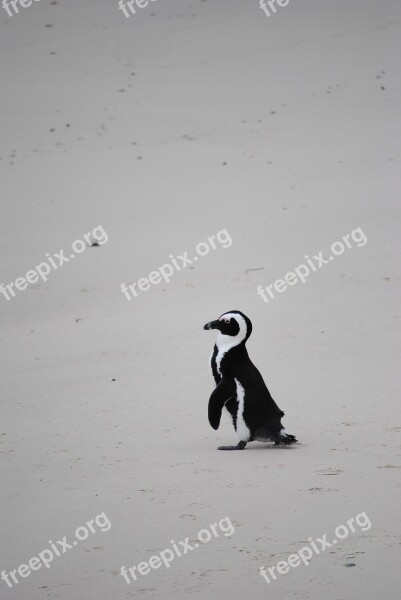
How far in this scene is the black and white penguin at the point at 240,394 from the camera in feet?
17.5

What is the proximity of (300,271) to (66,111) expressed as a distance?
4.93 meters

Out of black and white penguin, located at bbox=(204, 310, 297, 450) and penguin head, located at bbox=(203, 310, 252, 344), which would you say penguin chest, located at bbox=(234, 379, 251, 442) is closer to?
black and white penguin, located at bbox=(204, 310, 297, 450)

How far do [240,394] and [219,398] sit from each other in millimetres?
123

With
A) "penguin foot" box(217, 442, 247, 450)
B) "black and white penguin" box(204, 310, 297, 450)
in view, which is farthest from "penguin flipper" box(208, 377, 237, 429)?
"penguin foot" box(217, 442, 247, 450)

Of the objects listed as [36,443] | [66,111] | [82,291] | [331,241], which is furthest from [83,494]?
[66,111]


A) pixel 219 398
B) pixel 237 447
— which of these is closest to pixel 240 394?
pixel 219 398

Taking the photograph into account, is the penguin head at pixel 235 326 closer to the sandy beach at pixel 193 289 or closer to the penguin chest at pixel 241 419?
the penguin chest at pixel 241 419

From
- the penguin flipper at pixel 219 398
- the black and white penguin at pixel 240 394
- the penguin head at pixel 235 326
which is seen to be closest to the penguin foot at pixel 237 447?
the black and white penguin at pixel 240 394

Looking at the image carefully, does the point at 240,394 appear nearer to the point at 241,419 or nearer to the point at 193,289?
the point at 241,419

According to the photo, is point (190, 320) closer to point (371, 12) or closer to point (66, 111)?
point (66, 111)

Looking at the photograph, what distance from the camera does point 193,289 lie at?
28.1ft

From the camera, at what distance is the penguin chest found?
5.38 meters

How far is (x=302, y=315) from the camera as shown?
7.85m

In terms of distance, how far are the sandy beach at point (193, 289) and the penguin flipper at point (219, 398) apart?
0.59 ft
